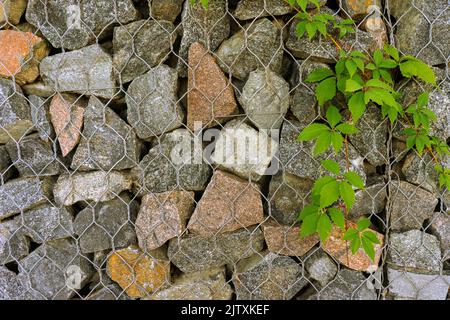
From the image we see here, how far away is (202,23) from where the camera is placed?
1.16 metres

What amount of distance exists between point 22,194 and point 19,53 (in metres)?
0.37

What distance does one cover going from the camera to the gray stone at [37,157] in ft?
4.01

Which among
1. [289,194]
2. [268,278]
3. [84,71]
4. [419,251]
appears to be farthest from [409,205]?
[84,71]

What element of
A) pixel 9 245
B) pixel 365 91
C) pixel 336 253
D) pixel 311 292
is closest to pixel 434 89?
pixel 365 91

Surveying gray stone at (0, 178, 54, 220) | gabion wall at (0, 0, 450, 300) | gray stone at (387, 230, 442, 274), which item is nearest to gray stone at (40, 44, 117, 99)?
gabion wall at (0, 0, 450, 300)

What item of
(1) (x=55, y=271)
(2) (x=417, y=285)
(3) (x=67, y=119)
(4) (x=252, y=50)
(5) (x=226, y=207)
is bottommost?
(1) (x=55, y=271)

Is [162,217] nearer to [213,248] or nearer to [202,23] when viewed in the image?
[213,248]

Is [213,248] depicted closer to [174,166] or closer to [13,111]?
[174,166]

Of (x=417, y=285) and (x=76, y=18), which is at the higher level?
(x=76, y=18)

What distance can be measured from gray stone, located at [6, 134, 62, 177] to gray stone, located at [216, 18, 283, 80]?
504mm

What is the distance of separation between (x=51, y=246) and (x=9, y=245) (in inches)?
4.5

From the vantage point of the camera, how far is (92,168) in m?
1.22

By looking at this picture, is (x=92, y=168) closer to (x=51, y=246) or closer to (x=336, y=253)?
(x=51, y=246)

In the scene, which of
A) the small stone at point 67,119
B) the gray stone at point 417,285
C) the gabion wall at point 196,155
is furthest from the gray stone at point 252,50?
the gray stone at point 417,285
